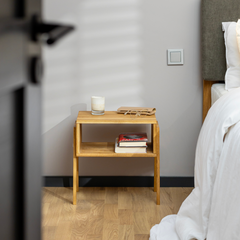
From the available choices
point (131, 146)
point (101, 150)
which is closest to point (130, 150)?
point (131, 146)

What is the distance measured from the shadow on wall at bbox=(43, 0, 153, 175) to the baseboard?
0.16 m

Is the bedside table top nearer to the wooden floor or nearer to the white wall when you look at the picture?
the white wall

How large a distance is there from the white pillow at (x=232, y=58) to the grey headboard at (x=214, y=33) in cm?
9

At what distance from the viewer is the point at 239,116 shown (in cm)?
135

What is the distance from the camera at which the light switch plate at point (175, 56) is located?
2127 mm

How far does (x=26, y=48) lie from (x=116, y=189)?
1.97 metres

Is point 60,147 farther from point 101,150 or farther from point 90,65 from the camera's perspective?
point 90,65

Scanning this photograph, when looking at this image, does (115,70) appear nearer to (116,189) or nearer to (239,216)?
(116,189)

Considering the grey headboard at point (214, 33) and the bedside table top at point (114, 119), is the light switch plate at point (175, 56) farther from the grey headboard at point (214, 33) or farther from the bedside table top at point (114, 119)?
the bedside table top at point (114, 119)

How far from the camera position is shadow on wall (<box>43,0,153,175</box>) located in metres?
2.10

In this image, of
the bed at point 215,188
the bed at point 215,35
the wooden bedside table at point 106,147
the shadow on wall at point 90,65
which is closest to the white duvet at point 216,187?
the bed at point 215,188

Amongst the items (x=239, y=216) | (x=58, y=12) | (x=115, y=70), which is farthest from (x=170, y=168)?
(x=58, y=12)

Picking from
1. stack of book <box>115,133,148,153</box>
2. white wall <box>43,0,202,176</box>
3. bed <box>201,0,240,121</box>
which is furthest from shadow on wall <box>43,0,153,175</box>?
bed <box>201,0,240,121</box>

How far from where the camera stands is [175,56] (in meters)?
2.13
